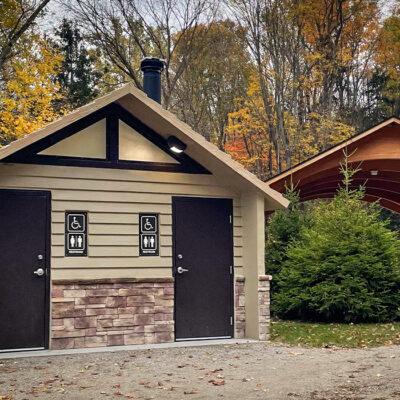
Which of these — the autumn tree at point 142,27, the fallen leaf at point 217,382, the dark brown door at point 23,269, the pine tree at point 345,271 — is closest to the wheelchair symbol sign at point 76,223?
the dark brown door at point 23,269

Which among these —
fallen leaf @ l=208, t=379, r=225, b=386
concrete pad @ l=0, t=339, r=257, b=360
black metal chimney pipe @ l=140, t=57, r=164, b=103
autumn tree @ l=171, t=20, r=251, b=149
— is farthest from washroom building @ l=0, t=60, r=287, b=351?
autumn tree @ l=171, t=20, r=251, b=149

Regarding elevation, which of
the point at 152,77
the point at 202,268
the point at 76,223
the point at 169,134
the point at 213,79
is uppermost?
the point at 213,79

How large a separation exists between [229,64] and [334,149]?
1076cm

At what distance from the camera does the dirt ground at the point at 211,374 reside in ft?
22.3

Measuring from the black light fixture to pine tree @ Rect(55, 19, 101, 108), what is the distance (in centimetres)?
1543

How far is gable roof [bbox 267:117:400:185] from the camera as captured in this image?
49.9 feet

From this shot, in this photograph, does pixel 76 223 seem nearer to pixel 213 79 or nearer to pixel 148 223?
pixel 148 223

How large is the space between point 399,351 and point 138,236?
4472 millimetres

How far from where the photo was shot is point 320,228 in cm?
1364

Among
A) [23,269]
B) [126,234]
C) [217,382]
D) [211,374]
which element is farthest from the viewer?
[126,234]

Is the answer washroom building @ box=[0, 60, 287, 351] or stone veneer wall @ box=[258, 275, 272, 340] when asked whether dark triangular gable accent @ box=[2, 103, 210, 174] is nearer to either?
washroom building @ box=[0, 60, 287, 351]

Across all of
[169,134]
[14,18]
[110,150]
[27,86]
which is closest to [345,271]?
[169,134]

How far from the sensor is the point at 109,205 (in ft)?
35.6

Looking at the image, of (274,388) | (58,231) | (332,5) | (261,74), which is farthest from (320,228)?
(332,5)
